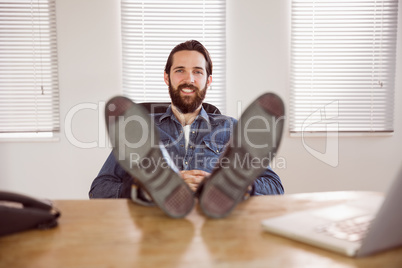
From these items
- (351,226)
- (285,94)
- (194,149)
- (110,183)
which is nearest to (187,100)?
(194,149)

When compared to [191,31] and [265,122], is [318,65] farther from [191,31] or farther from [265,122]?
[265,122]

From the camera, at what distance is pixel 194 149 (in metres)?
1.70

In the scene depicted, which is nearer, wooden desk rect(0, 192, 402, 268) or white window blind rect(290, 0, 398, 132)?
wooden desk rect(0, 192, 402, 268)

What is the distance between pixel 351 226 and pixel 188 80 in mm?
1260

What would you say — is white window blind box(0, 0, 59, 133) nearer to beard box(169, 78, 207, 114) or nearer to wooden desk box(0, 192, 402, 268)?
beard box(169, 78, 207, 114)

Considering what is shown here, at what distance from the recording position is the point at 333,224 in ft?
2.43

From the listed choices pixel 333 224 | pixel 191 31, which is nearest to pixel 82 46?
pixel 191 31

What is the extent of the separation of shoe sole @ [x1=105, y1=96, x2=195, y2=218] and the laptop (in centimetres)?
20

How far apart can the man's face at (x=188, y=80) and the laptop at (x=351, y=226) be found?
1.07 m

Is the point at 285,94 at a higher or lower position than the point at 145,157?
higher

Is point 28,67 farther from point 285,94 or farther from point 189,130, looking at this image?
point 285,94

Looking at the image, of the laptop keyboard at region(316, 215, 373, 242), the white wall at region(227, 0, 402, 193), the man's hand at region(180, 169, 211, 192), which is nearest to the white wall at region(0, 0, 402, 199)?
Answer: the white wall at region(227, 0, 402, 193)

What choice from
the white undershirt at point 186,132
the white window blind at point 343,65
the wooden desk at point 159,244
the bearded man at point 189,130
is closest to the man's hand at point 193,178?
the bearded man at point 189,130

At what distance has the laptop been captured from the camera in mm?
595
